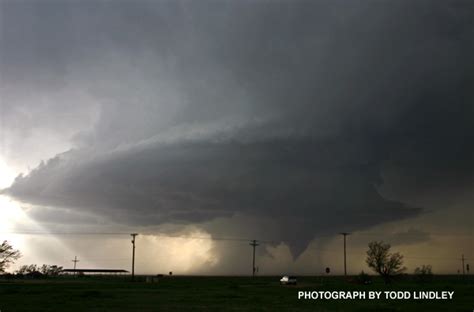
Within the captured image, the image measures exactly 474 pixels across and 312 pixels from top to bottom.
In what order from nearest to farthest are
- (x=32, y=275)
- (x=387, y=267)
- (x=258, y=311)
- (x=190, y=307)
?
(x=258, y=311) → (x=190, y=307) → (x=387, y=267) → (x=32, y=275)

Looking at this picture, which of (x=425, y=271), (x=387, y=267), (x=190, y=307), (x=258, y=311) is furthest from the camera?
(x=425, y=271)

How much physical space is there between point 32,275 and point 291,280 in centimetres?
11638

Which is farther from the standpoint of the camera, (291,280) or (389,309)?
(291,280)

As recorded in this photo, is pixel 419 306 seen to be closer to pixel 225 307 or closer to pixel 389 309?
pixel 389 309

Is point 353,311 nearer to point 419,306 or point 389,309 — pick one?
point 389,309

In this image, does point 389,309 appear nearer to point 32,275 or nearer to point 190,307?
point 190,307

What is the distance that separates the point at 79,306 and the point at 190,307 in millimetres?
10309

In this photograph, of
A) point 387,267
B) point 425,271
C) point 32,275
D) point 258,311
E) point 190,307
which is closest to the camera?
point 258,311

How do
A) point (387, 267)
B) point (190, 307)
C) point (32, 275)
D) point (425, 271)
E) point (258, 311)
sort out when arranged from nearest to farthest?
point (258, 311), point (190, 307), point (387, 267), point (425, 271), point (32, 275)

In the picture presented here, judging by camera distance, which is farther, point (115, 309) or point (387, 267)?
point (387, 267)

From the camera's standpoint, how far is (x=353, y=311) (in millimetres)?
40344

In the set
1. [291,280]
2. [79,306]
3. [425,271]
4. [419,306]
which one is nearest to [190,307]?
[79,306]

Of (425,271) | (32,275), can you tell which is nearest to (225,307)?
(425,271)

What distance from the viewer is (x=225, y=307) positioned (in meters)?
42.9
